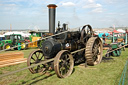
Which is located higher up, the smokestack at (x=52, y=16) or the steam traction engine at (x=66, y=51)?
the smokestack at (x=52, y=16)

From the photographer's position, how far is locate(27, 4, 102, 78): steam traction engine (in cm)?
471

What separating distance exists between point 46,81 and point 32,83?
0.45 m

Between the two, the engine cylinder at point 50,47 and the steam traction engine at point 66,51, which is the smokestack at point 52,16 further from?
the engine cylinder at point 50,47

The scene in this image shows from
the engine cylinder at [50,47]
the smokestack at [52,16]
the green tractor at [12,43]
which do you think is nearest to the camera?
the engine cylinder at [50,47]

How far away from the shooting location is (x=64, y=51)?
457cm

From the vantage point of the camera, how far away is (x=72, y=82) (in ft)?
13.5

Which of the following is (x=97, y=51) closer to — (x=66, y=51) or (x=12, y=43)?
(x=66, y=51)

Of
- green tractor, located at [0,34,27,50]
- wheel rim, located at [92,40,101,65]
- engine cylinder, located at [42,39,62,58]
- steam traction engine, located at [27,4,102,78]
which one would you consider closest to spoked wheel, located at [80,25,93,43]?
steam traction engine, located at [27,4,102,78]

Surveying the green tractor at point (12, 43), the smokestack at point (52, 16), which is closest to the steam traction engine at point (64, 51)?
the smokestack at point (52, 16)

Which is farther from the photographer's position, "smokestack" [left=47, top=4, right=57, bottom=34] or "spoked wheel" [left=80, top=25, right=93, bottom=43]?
→ "spoked wheel" [left=80, top=25, right=93, bottom=43]

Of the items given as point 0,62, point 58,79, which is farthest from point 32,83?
point 0,62

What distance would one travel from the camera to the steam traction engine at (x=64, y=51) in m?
4.71

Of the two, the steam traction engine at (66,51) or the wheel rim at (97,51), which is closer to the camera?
the steam traction engine at (66,51)

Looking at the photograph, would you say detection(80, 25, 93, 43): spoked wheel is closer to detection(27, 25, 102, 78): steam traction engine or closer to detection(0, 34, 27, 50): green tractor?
detection(27, 25, 102, 78): steam traction engine
